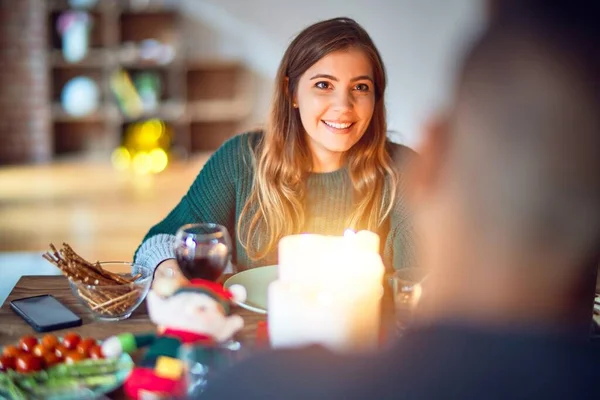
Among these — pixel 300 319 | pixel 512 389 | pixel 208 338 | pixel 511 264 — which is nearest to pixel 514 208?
pixel 511 264

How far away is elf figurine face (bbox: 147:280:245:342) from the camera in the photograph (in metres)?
1.05

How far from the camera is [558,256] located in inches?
20.5

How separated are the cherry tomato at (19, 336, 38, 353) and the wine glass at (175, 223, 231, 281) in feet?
0.94

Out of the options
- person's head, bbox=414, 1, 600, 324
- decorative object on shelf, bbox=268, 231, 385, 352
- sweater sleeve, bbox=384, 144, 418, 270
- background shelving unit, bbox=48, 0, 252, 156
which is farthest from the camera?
background shelving unit, bbox=48, 0, 252, 156

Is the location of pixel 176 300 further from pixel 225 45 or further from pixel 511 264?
pixel 225 45

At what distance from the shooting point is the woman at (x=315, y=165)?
5.96 feet

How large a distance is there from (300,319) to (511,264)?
48cm

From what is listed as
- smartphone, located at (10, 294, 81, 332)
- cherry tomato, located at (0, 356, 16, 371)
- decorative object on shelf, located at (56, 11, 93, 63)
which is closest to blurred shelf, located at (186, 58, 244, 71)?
decorative object on shelf, located at (56, 11, 93, 63)

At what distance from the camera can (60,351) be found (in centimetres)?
107

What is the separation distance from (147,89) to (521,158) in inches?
240

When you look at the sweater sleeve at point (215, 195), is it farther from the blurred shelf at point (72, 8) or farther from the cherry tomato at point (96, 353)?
the blurred shelf at point (72, 8)

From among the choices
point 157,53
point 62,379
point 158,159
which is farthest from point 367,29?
point 62,379

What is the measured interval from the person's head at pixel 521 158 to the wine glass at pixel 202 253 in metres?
0.77

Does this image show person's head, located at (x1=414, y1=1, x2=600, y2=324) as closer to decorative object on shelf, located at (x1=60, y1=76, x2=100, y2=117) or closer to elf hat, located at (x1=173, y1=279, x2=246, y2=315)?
elf hat, located at (x1=173, y1=279, x2=246, y2=315)
